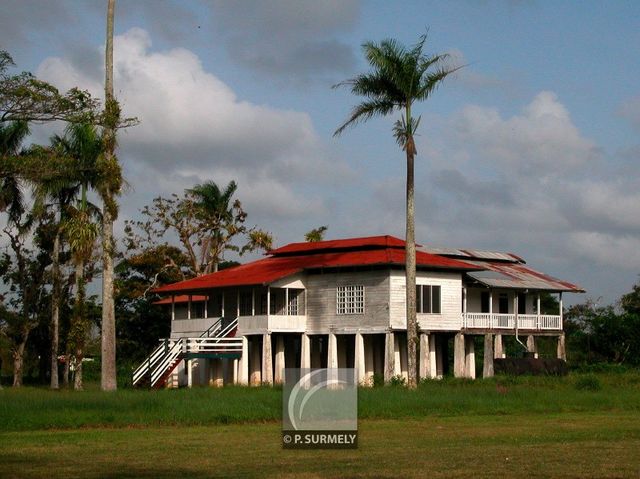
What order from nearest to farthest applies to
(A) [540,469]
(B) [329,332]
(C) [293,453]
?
(A) [540,469] → (C) [293,453] → (B) [329,332]

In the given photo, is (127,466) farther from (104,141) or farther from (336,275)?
(336,275)

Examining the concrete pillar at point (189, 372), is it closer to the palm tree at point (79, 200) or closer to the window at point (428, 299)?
the palm tree at point (79, 200)

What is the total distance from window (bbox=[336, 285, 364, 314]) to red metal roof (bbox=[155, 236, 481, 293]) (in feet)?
4.30

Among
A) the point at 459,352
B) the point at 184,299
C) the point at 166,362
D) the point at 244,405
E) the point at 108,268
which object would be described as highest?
the point at 108,268

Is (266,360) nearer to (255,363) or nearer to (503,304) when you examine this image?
(255,363)

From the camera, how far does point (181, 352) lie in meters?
52.1

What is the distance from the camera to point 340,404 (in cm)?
2997

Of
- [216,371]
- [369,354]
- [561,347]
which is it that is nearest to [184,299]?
[216,371]

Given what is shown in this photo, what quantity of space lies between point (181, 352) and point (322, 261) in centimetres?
761

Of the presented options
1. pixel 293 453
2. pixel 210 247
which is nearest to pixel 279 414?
pixel 293 453

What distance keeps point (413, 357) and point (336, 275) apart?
26.4 feet

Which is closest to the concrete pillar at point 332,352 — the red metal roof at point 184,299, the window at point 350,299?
the window at point 350,299

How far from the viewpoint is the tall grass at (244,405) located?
2925cm

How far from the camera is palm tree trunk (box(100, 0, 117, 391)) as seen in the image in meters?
42.3
